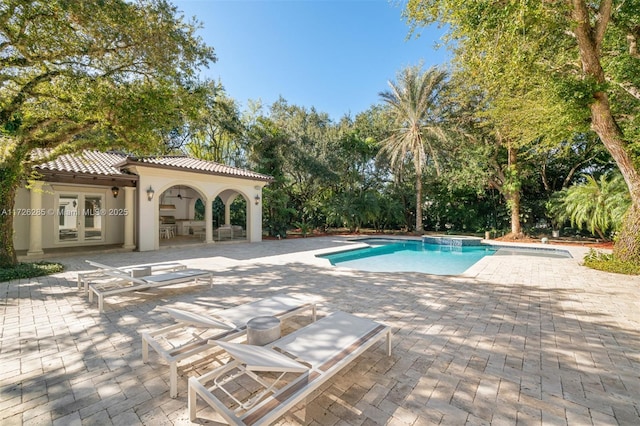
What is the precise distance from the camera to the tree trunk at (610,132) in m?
8.52

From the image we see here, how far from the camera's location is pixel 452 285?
23.9ft

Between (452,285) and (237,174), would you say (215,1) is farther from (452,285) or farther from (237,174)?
(452,285)

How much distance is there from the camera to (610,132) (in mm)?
9164

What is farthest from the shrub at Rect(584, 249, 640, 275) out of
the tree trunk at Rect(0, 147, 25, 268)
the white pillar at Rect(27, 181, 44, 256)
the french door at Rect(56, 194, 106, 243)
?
the french door at Rect(56, 194, 106, 243)

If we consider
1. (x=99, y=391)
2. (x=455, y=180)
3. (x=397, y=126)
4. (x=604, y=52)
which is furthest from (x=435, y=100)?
(x=99, y=391)

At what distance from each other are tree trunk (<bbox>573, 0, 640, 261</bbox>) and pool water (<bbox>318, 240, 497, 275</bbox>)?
484 cm

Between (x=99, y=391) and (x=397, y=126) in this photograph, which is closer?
(x=99, y=391)

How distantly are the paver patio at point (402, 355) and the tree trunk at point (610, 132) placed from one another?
2748 mm

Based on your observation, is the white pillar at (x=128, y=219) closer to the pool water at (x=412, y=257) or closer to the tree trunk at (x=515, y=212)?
the pool water at (x=412, y=257)

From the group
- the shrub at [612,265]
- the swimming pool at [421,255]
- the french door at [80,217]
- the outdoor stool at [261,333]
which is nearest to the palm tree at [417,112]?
the swimming pool at [421,255]

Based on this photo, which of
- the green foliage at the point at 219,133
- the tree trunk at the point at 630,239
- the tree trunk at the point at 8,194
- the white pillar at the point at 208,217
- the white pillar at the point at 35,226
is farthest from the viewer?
the green foliage at the point at 219,133

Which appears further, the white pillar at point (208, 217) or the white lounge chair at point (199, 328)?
the white pillar at point (208, 217)

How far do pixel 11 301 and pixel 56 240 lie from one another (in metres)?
8.62

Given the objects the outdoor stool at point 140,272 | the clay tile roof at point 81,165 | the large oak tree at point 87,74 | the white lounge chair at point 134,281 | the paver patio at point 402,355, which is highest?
the large oak tree at point 87,74
